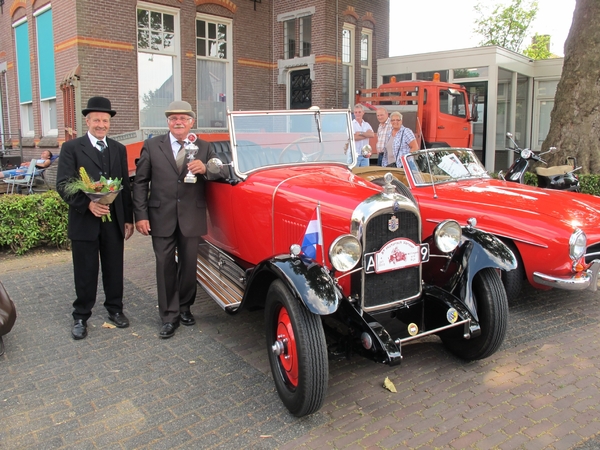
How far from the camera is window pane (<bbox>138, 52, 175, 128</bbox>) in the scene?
12742 mm

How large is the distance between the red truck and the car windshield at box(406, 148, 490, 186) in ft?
17.4

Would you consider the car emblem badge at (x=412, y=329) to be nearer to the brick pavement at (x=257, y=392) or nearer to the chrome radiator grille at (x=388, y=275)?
the chrome radiator grille at (x=388, y=275)

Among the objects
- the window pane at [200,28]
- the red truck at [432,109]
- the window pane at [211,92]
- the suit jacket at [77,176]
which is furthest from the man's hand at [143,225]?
the window pane at [200,28]

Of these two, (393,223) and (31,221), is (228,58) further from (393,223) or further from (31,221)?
(393,223)

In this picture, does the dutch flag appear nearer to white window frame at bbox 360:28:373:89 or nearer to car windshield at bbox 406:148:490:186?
car windshield at bbox 406:148:490:186

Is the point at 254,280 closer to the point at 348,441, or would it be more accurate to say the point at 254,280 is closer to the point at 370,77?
the point at 348,441

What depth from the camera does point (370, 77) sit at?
16.0m

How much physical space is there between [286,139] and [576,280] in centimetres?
287

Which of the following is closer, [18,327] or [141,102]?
[18,327]

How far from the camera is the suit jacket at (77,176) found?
407 centimetres

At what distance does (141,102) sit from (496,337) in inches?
450

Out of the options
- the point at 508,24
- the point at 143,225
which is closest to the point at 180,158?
the point at 143,225

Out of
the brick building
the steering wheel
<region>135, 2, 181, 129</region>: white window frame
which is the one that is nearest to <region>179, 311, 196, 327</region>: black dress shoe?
the steering wheel

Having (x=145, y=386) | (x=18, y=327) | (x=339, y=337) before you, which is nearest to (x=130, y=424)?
(x=145, y=386)
